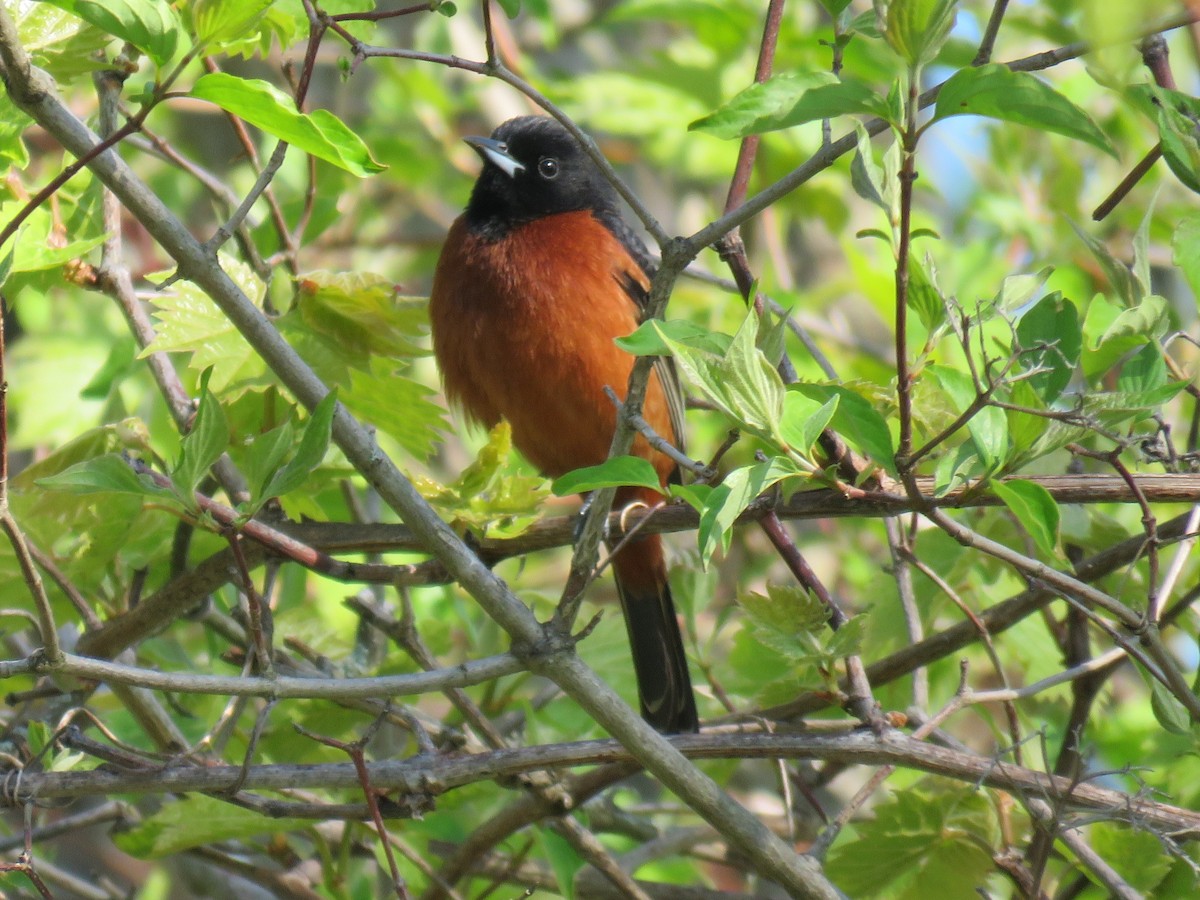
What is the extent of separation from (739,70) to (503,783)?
139 inches

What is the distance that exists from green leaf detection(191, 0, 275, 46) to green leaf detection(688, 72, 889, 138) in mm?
646

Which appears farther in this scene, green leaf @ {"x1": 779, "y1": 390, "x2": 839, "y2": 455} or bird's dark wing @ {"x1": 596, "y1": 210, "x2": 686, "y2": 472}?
bird's dark wing @ {"x1": 596, "y1": 210, "x2": 686, "y2": 472}

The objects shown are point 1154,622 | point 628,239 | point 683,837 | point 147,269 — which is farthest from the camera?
point 147,269

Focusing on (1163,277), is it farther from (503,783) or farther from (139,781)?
(139,781)

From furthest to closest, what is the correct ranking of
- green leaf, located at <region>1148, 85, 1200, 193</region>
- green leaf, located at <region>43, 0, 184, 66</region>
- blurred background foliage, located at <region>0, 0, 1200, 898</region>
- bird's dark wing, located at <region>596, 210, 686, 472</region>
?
bird's dark wing, located at <region>596, 210, 686, 472</region> → blurred background foliage, located at <region>0, 0, 1200, 898</region> → green leaf, located at <region>1148, 85, 1200, 193</region> → green leaf, located at <region>43, 0, 184, 66</region>

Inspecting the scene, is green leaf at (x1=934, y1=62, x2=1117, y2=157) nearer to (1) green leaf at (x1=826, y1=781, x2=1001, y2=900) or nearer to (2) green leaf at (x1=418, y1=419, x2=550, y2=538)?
(2) green leaf at (x1=418, y1=419, x2=550, y2=538)

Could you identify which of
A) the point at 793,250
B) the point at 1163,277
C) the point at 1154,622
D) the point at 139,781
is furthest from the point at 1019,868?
the point at 793,250

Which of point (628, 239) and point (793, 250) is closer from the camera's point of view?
point (628, 239)

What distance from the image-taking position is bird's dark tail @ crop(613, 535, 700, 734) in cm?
341

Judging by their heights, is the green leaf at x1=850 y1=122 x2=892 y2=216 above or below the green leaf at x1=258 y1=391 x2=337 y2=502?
above

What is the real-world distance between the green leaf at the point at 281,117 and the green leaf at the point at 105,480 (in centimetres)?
57

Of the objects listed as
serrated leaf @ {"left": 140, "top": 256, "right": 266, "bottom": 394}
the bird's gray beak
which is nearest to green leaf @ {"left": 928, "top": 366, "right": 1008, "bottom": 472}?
serrated leaf @ {"left": 140, "top": 256, "right": 266, "bottom": 394}

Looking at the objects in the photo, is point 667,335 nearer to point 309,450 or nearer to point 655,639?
point 309,450

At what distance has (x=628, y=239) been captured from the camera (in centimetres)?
425
